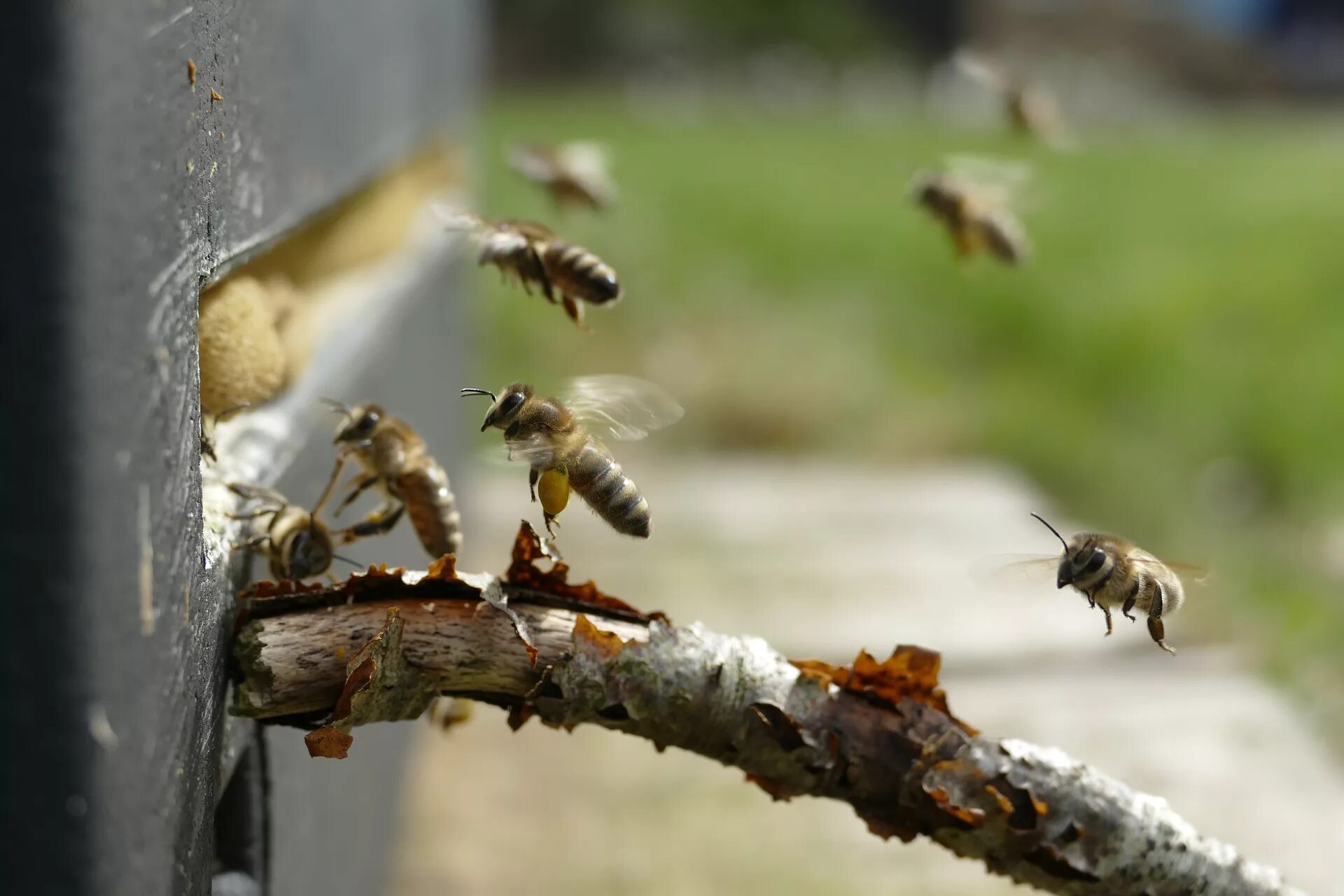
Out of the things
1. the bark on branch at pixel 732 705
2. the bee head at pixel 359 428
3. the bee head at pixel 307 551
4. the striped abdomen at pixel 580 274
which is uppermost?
the striped abdomen at pixel 580 274

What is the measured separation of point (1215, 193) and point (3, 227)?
893 centimetres

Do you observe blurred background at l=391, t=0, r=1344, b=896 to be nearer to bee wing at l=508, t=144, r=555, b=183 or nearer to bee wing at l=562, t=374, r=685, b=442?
bee wing at l=508, t=144, r=555, b=183

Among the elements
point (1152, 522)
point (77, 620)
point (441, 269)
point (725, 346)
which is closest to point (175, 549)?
point (77, 620)

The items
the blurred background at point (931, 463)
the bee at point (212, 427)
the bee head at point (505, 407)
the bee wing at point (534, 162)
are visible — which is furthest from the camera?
the blurred background at point (931, 463)

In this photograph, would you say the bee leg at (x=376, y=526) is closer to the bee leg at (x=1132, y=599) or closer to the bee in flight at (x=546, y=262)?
the bee in flight at (x=546, y=262)

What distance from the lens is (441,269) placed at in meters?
3.08

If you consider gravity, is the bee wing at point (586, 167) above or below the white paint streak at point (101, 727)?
above

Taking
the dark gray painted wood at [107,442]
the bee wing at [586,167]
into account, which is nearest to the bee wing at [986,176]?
the bee wing at [586,167]

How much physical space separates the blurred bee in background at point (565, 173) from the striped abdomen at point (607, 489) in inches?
26.3

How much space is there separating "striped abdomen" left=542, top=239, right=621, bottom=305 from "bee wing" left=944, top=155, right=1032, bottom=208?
70cm

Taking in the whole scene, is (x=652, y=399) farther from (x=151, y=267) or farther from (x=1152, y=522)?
(x=1152, y=522)

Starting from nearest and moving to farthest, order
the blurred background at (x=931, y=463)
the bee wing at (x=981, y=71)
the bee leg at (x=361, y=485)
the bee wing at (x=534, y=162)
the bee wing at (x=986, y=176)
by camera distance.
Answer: the bee leg at (x=361, y=485) → the bee wing at (x=534, y=162) → the bee wing at (x=986, y=176) → the blurred background at (x=931, y=463) → the bee wing at (x=981, y=71)

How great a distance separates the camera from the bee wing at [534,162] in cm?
183

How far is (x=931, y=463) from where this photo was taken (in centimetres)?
409
